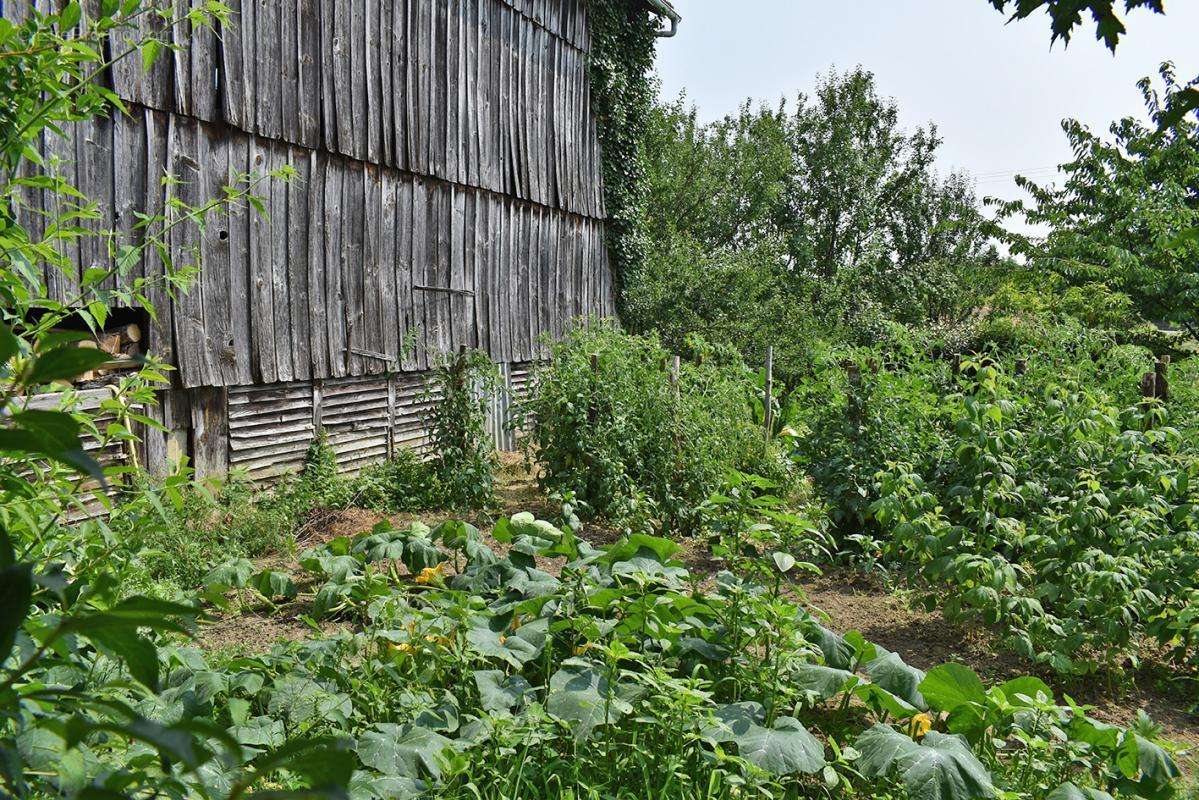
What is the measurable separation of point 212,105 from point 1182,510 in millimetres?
6826

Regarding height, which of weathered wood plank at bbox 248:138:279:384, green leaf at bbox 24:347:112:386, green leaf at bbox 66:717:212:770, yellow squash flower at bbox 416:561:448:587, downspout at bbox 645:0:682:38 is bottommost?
yellow squash flower at bbox 416:561:448:587

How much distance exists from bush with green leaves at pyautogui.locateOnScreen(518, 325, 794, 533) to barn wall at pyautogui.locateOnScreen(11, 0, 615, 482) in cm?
204

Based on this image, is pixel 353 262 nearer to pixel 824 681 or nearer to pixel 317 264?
pixel 317 264

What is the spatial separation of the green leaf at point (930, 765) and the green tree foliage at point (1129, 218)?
35.1ft

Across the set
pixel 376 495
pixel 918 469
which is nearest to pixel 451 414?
pixel 376 495

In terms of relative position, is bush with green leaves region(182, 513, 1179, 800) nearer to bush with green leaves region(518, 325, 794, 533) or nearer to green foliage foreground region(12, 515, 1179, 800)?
green foliage foreground region(12, 515, 1179, 800)

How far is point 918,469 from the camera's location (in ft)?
20.7

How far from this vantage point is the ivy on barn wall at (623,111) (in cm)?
1275

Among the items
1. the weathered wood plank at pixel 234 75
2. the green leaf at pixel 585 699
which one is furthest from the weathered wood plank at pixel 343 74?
the green leaf at pixel 585 699

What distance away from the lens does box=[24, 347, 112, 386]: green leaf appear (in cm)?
56

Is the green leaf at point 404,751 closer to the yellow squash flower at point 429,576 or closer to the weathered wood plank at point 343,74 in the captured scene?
the yellow squash flower at point 429,576

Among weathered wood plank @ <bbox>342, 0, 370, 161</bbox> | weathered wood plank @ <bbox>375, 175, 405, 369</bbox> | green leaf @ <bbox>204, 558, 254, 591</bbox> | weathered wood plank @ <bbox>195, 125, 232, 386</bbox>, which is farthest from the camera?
weathered wood plank @ <bbox>375, 175, 405, 369</bbox>

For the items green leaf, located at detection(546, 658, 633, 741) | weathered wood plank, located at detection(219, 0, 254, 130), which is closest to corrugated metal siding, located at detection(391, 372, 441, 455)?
Answer: weathered wood plank, located at detection(219, 0, 254, 130)

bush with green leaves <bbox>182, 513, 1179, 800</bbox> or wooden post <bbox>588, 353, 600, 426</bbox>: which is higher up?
wooden post <bbox>588, 353, 600, 426</bbox>
